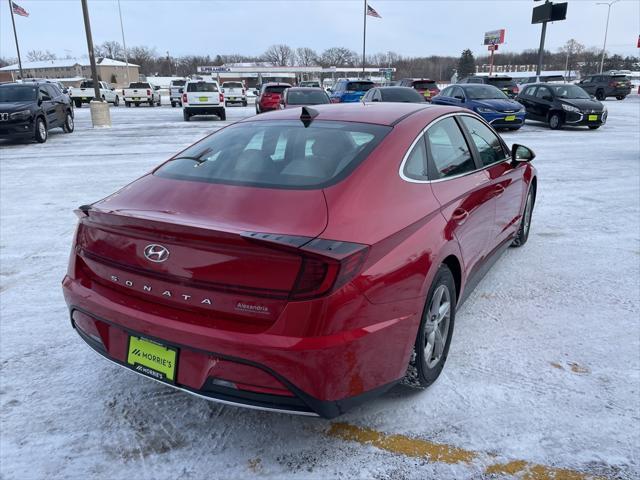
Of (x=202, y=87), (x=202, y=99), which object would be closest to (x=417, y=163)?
(x=202, y=99)

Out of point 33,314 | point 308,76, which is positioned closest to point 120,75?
point 308,76

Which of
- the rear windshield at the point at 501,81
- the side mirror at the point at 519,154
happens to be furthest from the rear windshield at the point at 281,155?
the rear windshield at the point at 501,81

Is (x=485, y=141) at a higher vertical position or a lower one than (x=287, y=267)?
higher

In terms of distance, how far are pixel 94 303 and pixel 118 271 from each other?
225mm

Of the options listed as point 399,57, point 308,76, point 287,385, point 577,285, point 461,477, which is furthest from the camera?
point 399,57

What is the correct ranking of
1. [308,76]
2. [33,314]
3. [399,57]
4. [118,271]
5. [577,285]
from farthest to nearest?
1. [399,57]
2. [308,76]
3. [577,285]
4. [33,314]
5. [118,271]

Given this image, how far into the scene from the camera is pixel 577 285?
14.1 ft

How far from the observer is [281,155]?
2.84m

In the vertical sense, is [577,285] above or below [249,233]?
below

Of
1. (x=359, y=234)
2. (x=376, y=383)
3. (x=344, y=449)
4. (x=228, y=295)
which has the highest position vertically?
(x=359, y=234)

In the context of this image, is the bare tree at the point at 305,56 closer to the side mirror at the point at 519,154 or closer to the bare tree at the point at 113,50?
the bare tree at the point at 113,50

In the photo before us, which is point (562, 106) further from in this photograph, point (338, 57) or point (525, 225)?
point (338, 57)

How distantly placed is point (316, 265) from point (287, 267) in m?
0.12

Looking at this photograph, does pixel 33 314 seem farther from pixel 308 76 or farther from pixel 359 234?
pixel 308 76
